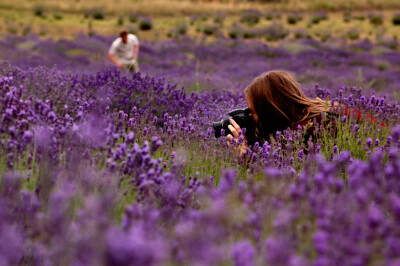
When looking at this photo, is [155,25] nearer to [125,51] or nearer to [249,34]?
[249,34]

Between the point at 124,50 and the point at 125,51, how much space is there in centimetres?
3

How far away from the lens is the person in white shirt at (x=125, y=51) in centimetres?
968

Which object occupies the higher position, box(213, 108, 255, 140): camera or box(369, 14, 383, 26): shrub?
box(369, 14, 383, 26): shrub

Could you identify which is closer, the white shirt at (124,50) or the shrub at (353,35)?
the white shirt at (124,50)

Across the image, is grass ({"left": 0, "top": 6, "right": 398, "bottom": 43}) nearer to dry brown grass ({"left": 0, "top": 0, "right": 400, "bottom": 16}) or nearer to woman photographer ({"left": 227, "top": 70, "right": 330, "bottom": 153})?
dry brown grass ({"left": 0, "top": 0, "right": 400, "bottom": 16})

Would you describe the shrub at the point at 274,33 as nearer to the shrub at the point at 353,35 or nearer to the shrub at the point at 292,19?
the shrub at the point at 353,35

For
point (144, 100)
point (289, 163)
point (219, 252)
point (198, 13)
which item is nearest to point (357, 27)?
point (198, 13)

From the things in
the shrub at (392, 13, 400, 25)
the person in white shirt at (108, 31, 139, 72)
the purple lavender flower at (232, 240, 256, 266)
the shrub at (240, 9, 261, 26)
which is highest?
the shrub at (392, 13, 400, 25)

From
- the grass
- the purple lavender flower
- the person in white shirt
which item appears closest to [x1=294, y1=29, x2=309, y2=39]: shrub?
the grass

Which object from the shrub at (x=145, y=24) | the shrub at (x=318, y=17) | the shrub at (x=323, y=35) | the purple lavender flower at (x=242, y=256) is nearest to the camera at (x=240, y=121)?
the purple lavender flower at (x=242, y=256)

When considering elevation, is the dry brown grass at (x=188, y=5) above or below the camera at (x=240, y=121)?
above

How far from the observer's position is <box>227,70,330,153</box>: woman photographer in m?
3.42

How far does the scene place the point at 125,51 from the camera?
9.85 metres

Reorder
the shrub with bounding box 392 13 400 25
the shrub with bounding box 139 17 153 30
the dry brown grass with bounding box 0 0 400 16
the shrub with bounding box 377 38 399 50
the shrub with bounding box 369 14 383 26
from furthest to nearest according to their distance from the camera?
the dry brown grass with bounding box 0 0 400 16, the shrub with bounding box 392 13 400 25, the shrub with bounding box 369 14 383 26, the shrub with bounding box 139 17 153 30, the shrub with bounding box 377 38 399 50
